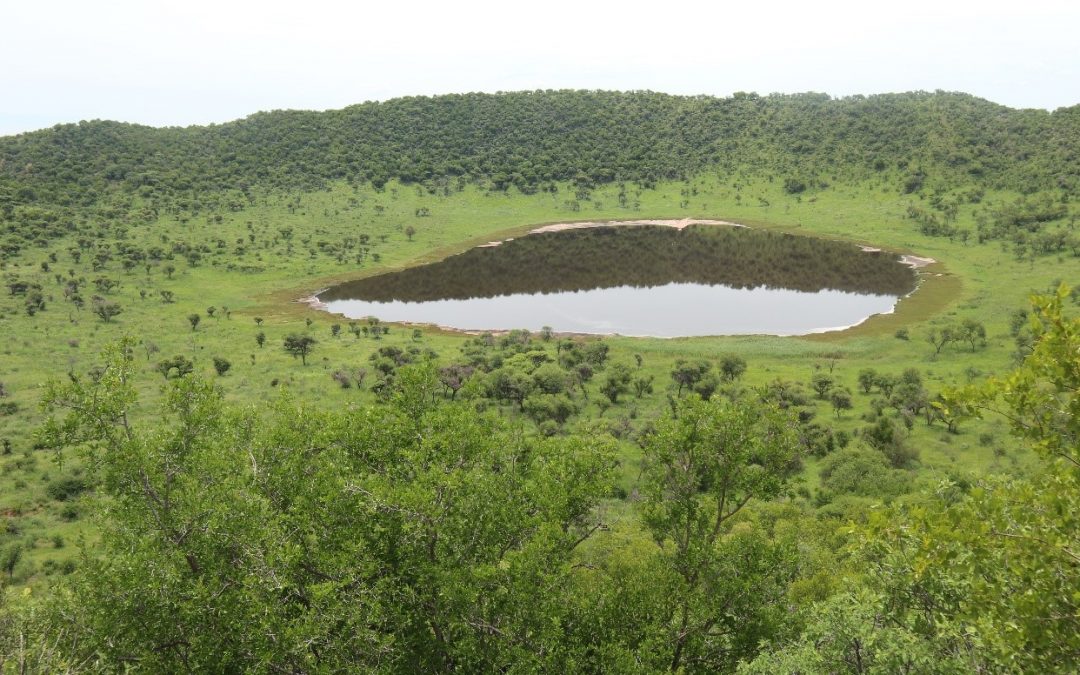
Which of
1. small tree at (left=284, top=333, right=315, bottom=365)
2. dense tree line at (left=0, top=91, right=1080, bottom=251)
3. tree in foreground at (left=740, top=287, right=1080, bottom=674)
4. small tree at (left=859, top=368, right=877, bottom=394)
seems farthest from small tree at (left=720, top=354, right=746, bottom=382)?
dense tree line at (left=0, top=91, right=1080, bottom=251)

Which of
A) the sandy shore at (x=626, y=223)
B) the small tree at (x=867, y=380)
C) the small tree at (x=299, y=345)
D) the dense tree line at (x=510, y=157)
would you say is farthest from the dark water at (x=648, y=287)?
the dense tree line at (x=510, y=157)

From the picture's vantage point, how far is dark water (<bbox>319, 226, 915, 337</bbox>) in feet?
292

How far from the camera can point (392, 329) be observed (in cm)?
8544

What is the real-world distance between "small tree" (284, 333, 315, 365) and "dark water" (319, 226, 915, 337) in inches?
721

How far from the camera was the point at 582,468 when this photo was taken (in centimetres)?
1830

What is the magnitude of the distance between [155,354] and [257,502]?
213 feet

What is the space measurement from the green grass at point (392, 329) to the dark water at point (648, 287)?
5.71m

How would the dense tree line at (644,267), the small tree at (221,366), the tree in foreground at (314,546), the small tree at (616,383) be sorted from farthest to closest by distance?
the dense tree line at (644,267) < the small tree at (221,366) < the small tree at (616,383) < the tree in foreground at (314,546)

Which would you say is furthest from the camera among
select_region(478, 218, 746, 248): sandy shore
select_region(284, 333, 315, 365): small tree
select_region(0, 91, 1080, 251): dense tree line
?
select_region(478, 218, 746, 248): sandy shore

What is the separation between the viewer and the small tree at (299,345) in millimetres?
71750

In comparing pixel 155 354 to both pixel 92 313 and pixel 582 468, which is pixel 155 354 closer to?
pixel 92 313

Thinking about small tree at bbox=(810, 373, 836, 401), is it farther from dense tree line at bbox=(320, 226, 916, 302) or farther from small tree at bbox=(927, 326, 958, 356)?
dense tree line at bbox=(320, 226, 916, 302)

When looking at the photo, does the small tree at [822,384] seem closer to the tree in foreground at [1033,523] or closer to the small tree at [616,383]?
the small tree at [616,383]

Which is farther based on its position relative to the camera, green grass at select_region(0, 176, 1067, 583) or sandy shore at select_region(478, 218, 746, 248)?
sandy shore at select_region(478, 218, 746, 248)
